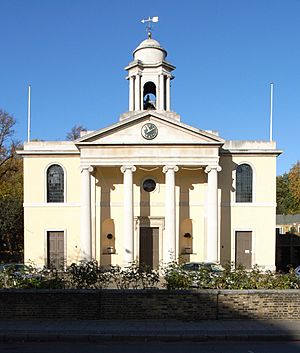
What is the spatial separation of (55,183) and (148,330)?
17.2 meters

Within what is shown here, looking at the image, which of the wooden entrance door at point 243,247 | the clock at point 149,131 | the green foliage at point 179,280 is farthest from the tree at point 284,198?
the green foliage at point 179,280

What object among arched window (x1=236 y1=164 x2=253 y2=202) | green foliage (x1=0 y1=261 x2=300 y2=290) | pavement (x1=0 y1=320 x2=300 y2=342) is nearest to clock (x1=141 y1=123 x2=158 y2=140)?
→ arched window (x1=236 y1=164 x2=253 y2=202)

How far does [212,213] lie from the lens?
76.2ft

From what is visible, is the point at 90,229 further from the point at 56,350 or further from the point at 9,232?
the point at 56,350

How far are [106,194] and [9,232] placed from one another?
10716 millimetres

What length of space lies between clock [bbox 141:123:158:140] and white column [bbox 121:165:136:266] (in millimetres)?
2158

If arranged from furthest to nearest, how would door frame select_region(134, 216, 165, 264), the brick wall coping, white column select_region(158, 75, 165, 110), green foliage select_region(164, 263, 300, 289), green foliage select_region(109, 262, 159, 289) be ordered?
1. white column select_region(158, 75, 165, 110)
2. door frame select_region(134, 216, 165, 264)
3. green foliage select_region(109, 262, 159, 289)
4. green foliage select_region(164, 263, 300, 289)
5. the brick wall coping

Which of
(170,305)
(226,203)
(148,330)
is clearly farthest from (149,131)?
(148,330)

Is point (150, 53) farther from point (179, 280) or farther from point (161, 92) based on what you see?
point (179, 280)

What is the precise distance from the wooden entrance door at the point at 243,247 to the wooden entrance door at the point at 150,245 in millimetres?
5440

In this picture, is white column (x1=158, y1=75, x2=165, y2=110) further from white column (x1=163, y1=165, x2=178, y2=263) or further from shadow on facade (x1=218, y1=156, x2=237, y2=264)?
shadow on facade (x1=218, y1=156, x2=237, y2=264)

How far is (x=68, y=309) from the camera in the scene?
11.0m

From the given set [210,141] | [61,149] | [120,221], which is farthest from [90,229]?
[210,141]

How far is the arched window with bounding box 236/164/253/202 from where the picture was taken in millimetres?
25234
